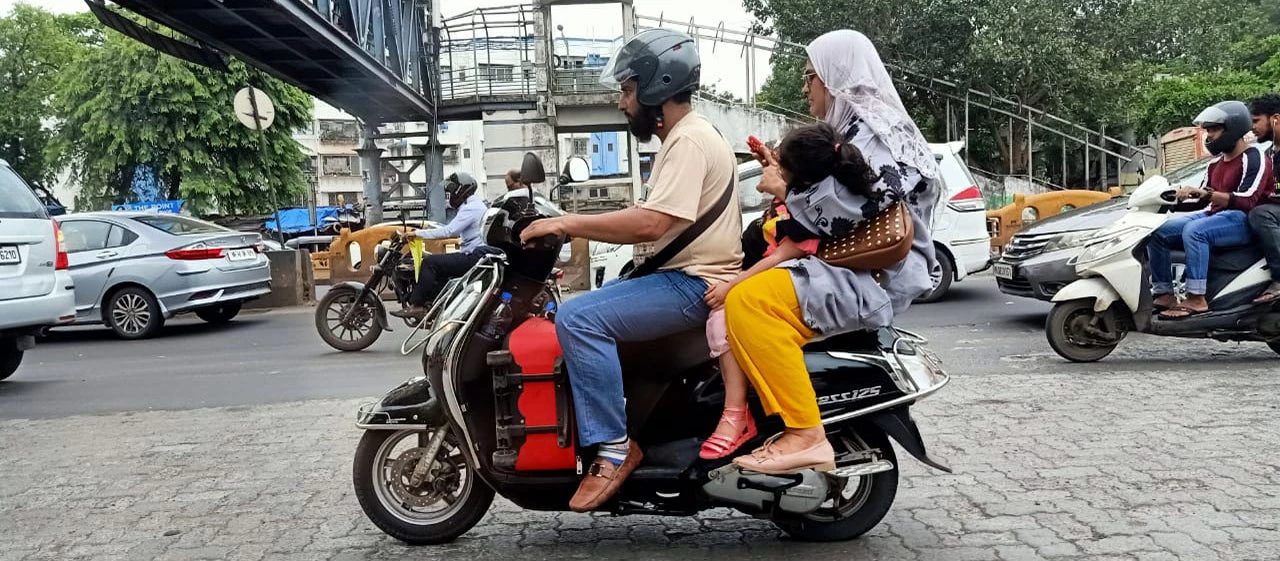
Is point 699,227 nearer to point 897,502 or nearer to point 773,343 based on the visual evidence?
point 773,343

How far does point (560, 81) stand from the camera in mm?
27500

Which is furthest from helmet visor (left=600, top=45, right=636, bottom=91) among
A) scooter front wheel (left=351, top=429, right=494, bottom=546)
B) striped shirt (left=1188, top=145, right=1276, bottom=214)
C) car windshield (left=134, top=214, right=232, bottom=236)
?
car windshield (left=134, top=214, right=232, bottom=236)

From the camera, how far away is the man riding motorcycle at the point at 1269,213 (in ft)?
23.4

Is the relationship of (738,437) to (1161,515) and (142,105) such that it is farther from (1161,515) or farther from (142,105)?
(142,105)

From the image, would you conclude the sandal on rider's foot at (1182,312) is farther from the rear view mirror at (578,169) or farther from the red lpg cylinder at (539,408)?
the red lpg cylinder at (539,408)

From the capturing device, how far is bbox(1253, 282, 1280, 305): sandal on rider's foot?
23.9 ft

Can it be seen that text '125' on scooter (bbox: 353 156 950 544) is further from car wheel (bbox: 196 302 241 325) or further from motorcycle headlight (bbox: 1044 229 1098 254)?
car wheel (bbox: 196 302 241 325)

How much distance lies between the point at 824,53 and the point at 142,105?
37.5m

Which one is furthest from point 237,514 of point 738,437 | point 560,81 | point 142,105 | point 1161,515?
point 142,105

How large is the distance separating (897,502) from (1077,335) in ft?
12.8

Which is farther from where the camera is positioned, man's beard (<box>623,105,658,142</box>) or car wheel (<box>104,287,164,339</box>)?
car wheel (<box>104,287,164,339</box>)

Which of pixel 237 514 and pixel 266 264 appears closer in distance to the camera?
pixel 237 514

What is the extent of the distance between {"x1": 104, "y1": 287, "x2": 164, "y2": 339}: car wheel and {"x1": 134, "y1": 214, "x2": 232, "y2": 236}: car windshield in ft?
2.83

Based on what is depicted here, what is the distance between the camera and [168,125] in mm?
36812
